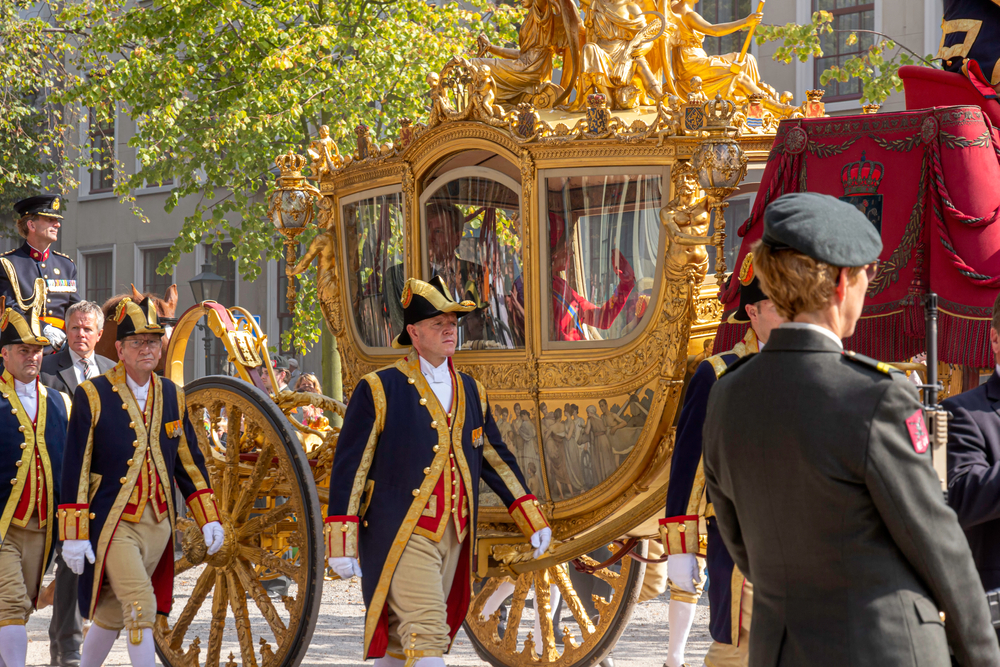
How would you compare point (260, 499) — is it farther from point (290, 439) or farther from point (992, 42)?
point (992, 42)

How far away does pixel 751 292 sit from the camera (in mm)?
3754

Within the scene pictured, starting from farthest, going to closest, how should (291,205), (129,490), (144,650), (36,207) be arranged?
(36,207) < (291,205) < (129,490) < (144,650)

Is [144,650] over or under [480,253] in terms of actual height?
under

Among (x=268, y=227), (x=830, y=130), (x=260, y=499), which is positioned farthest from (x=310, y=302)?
(x=830, y=130)

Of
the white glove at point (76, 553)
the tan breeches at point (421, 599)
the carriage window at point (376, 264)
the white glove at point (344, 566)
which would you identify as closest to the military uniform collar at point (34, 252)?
the carriage window at point (376, 264)

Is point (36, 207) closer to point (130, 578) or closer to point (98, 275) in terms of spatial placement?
point (130, 578)

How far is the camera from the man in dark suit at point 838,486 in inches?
76.2

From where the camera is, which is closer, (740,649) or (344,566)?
(740,649)

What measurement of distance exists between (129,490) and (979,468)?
3465mm

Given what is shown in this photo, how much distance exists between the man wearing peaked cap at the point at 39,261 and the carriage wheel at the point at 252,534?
1.48m

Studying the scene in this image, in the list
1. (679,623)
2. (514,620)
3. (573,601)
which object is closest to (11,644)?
(514,620)

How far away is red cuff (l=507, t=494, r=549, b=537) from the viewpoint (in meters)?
4.48

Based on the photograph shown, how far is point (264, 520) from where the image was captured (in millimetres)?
5523

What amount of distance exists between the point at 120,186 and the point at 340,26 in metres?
3.01
